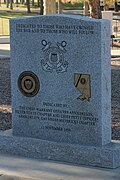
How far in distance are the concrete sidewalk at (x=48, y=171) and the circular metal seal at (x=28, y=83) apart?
0.93m

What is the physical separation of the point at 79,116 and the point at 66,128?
291 millimetres

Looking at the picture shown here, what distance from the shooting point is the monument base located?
8008mm

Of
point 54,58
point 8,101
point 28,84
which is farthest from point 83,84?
point 8,101

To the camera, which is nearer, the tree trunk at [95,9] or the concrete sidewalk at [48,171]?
the concrete sidewalk at [48,171]

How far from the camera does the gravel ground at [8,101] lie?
10.8 metres

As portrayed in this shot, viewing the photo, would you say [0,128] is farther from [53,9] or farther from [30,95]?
[53,9]

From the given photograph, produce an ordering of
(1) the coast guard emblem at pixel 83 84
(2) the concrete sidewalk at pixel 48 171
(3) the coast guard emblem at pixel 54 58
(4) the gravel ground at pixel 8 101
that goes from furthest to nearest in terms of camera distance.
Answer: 1. (4) the gravel ground at pixel 8 101
2. (3) the coast guard emblem at pixel 54 58
3. (1) the coast guard emblem at pixel 83 84
4. (2) the concrete sidewalk at pixel 48 171

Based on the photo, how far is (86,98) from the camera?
8172mm

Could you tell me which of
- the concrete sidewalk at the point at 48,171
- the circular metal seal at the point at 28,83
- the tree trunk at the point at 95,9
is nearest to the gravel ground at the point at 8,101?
the circular metal seal at the point at 28,83

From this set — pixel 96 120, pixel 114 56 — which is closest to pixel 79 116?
→ pixel 96 120

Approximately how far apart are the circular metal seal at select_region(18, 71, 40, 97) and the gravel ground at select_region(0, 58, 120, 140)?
1.81 meters

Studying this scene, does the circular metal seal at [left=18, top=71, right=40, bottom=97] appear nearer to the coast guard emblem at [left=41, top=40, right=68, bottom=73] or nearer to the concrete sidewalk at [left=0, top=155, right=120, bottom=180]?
the coast guard emblem at [left=41, top=40, right=68, bottom=73]

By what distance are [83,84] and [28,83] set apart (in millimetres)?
899

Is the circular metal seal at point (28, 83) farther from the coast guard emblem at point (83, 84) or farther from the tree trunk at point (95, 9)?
Result: the tree trunk at point (95, 9)
